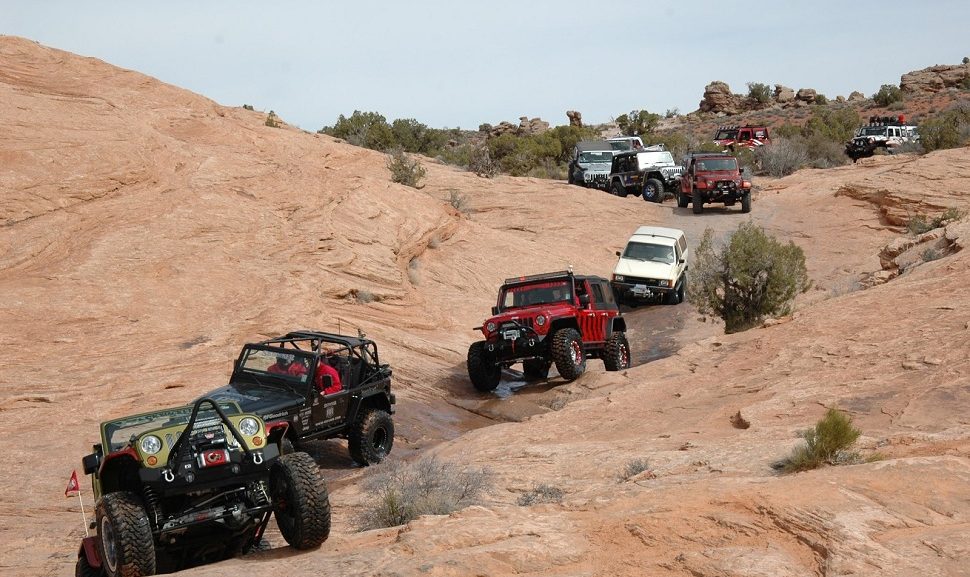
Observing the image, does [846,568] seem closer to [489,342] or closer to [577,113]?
[489,342]

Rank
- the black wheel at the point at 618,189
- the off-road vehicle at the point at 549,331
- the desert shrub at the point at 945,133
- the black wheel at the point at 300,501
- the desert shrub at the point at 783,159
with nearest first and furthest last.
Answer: the black wheel at the point at 300,501
the off-road vehicle at the point at 549,331
the desert shrub at the point at 945,133
the black wheel at the point at 618,189
the desert shrub at the point at 783,159

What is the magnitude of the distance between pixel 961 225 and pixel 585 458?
12.1m

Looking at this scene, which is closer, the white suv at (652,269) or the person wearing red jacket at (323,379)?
the person wearing red jacket at (323,379)

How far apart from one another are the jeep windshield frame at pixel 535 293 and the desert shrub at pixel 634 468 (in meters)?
Result: 7.72

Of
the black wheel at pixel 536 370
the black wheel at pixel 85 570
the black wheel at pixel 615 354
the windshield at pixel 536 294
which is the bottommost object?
the black wheel at pixel 536 370

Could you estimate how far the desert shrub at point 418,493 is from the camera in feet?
24.9

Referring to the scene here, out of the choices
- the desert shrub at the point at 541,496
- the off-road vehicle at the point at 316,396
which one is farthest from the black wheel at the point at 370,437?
the desert shrub at the point at 541,496

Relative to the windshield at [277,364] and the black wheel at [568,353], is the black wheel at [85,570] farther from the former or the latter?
the black wheel at [568,353]

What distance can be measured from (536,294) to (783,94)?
6625 centimetres

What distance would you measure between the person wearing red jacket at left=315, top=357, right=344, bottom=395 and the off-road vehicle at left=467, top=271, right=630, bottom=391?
4443 mm

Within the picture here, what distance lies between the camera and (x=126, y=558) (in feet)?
20.0

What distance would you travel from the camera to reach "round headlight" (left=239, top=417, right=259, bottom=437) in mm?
6773

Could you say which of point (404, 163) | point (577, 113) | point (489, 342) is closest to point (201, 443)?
point (489, 342)

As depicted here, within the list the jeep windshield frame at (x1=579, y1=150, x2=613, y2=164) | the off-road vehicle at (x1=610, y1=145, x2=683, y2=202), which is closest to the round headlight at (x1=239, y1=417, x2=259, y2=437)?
the off-road vehicle at (x1=610, y1=145, x2=683, y2=202)
